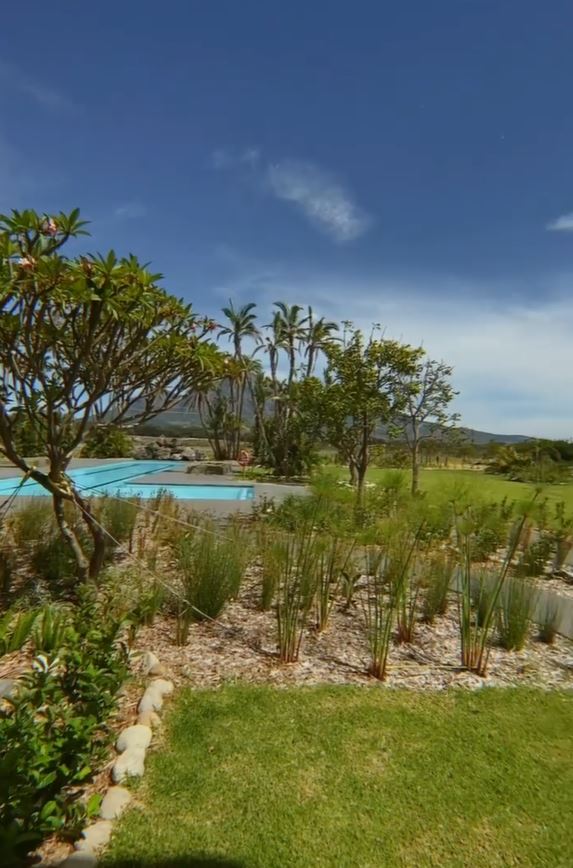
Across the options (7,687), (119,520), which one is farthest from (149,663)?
(119,520)

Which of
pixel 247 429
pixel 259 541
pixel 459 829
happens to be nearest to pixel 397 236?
pixel 259 541

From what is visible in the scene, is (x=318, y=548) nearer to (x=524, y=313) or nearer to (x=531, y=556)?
(x=531, y=556)

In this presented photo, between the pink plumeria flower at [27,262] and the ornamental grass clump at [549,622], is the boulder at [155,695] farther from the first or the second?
the ornamental grass clump at [549,622]

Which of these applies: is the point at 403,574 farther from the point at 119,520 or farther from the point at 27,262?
the point at 119,520

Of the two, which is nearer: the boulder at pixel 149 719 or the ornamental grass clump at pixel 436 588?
the boulder at pixel 149 719

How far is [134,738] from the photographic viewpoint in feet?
6.88

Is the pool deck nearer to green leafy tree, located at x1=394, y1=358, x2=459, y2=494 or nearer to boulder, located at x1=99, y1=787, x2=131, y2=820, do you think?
green leafy tree, located at x1=394, y1=358, x2=459, y2=494

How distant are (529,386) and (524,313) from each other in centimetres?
607

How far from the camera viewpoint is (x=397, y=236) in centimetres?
923

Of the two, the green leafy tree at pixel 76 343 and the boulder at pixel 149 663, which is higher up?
the green leafy tree at pixel 76 343

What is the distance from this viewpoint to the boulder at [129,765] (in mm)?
1887

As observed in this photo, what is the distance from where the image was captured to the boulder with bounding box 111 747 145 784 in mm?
1887

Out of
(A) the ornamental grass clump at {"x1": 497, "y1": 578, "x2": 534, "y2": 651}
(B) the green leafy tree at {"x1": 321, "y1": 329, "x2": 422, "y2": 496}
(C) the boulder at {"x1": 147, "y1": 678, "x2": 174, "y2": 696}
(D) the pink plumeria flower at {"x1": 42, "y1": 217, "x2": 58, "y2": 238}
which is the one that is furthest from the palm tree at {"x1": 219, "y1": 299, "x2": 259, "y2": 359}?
(C) the boulder at {"x1": 147, "y1": 678, "x2": 174, "y2": 696}

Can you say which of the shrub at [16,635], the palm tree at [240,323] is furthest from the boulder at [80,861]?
the palm tree at [240,323]
